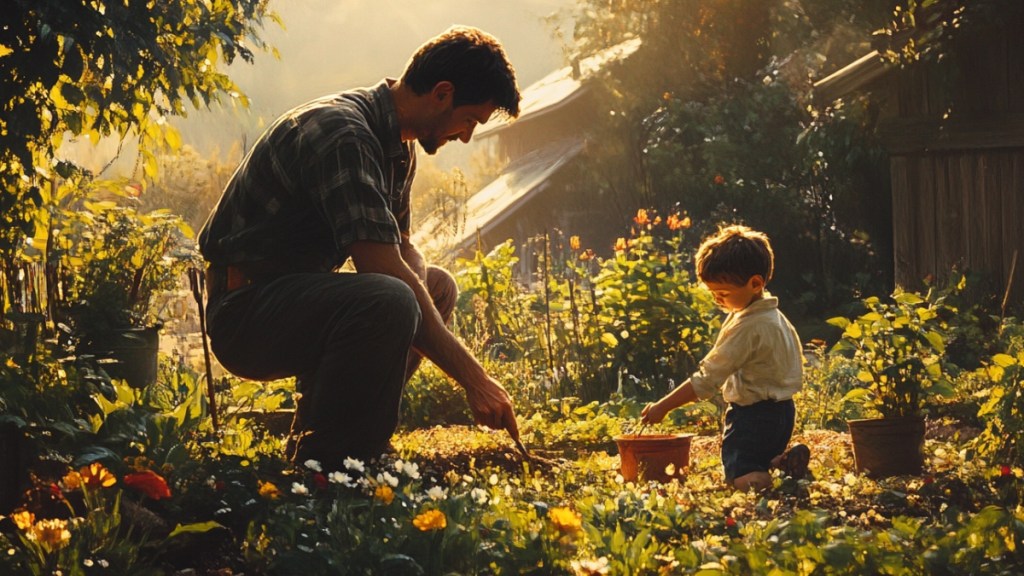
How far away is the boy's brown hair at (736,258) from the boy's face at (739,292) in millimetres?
20

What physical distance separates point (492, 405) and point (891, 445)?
185 centimetres

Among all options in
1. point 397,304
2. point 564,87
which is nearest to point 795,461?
point 397,304

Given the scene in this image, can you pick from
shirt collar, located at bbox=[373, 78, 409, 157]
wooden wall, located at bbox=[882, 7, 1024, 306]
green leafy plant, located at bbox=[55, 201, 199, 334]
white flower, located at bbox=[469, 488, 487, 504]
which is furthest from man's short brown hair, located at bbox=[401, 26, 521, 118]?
wooden wall, located at bbox=[882, 7, 1024, 306]

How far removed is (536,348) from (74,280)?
332 cm

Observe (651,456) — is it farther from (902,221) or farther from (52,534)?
(902,221)

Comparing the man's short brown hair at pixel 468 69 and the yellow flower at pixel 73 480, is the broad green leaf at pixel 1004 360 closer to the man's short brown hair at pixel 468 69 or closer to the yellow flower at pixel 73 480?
the man's short brown hair at pixel 468 69

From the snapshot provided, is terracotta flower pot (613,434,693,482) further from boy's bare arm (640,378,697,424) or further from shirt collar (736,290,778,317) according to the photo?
shirt collar (736,290,778,317)

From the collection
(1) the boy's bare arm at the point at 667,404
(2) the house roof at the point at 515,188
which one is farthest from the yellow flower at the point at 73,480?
(2) the house roof at the point at 515,188

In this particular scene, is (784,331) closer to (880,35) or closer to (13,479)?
(13,479)

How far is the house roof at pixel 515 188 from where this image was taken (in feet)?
71.5

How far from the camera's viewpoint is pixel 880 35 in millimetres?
9719

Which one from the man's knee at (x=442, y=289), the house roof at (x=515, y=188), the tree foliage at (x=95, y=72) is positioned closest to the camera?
the tree foliage at (x=95, y=72)

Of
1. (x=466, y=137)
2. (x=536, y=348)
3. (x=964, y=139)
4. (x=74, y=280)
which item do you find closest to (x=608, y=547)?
(x=466, y=137)

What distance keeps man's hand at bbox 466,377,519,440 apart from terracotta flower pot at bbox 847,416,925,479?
170cm
